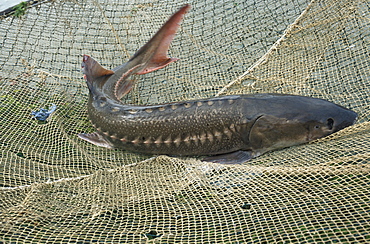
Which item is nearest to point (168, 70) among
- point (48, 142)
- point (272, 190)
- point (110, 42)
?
point (110, 42)

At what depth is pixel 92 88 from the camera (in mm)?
3250

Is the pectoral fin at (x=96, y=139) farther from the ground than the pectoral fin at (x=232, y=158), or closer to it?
farther from the ground

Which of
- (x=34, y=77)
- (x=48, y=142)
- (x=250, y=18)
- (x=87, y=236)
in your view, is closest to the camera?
(x=87, y=236)

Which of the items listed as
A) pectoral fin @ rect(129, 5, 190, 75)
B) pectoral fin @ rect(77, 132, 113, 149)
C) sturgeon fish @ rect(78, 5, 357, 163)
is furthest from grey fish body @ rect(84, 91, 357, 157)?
pectoral fin @ rect(129, 5, 190, 75)

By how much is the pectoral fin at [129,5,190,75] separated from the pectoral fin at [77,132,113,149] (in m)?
0.73

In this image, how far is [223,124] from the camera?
2.81 metres

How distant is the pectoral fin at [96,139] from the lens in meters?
3.12

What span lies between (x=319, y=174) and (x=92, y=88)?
196 cm

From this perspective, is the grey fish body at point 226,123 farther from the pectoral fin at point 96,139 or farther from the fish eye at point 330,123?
the pectoral fin at point 96,139

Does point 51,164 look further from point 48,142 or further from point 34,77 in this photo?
point 34,77

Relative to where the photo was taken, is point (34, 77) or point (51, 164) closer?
point (51, 164)

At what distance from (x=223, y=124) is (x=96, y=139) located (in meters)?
1.07

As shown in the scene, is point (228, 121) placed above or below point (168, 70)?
below

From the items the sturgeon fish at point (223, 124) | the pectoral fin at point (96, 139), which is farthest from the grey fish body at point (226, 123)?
the pectoral fin at point (96, 139)
